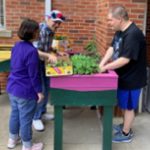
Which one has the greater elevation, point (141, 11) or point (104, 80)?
point (141, 11)

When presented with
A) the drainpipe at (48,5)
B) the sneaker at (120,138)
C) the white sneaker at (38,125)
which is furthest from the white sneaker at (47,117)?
the drainpipe at (48,5)

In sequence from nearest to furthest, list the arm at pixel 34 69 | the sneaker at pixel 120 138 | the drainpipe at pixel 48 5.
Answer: the arm at pixel 34 69 → the sneaker at pixel 120 138 → the drainpipe at pixel 48 5

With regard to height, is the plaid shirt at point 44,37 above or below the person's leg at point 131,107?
above

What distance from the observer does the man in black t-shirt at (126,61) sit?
4074mm

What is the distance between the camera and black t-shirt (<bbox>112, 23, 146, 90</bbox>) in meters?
4.05

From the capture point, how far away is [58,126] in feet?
13.3

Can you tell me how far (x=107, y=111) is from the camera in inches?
159

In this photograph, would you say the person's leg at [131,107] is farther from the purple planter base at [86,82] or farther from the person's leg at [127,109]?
the purple planter base at [86,82]

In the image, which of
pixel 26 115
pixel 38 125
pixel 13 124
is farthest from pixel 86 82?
pixel 38 125

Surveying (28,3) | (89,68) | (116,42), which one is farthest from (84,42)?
(89,68)

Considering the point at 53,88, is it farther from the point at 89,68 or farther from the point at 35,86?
the point at 89,68

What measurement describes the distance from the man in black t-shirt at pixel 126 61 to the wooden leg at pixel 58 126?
690 mm

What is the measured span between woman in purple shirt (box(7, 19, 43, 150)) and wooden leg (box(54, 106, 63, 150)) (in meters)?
0.25

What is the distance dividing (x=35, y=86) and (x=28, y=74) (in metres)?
0.16
